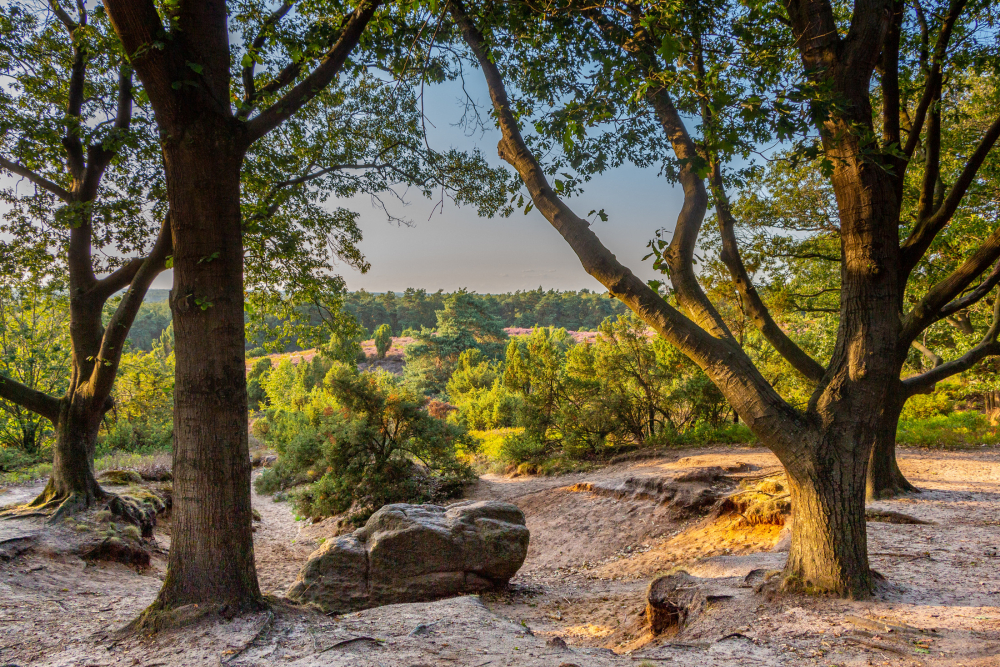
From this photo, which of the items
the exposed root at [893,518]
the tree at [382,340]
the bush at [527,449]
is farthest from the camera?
the tree at [382,340]

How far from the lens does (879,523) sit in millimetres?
5688

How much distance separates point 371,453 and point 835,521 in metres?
9.26

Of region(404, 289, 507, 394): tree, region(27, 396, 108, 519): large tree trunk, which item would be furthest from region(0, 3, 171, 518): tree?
region(404, 289, 507, 394): tree

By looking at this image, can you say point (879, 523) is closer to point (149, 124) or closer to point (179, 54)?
point (179, 54)

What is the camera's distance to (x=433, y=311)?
205 ft

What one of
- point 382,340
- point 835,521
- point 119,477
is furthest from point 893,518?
point 382,340

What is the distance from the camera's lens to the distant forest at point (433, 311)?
60.9m

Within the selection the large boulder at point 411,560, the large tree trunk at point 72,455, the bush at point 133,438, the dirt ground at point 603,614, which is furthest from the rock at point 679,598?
the bush at point 133,438

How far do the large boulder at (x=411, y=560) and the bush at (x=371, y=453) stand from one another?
5.07m

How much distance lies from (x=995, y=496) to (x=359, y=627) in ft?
26.8

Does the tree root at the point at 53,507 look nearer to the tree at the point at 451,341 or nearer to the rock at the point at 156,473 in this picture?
the rock at the point at 156,473

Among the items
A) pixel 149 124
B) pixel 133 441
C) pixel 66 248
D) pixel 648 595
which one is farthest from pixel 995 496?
pixel 133 441

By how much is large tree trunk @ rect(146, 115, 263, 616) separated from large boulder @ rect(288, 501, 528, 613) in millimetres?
1633

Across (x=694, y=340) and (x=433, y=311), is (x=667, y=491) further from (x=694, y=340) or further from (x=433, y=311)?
(x=433, y=311)
